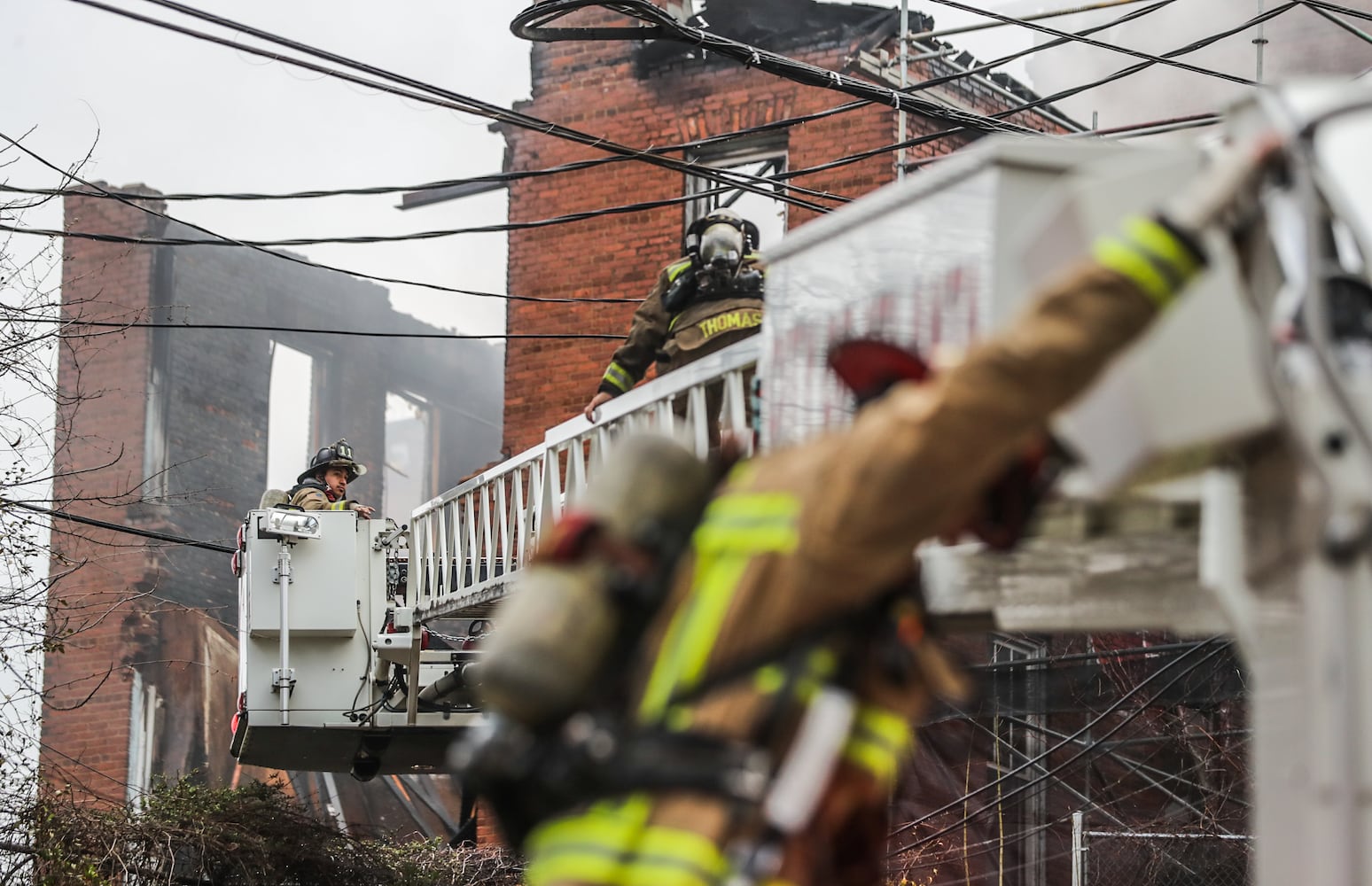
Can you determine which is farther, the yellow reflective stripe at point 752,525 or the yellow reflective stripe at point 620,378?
the yellow reflective stripe at point 620,378

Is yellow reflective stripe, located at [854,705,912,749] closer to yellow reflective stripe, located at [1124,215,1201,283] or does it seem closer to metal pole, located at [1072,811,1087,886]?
yellow reflective stripe, located at [1124,215,1201,283]

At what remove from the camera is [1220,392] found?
2430 mm

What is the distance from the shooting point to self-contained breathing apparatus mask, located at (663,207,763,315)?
6.94 m

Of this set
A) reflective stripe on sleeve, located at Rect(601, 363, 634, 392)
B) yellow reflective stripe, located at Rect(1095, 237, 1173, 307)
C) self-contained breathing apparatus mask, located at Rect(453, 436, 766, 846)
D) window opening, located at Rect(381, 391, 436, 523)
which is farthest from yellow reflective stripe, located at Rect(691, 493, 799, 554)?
window opening, located at Rect(381, 391, 436, 523)

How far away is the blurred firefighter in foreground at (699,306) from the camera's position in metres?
6.98

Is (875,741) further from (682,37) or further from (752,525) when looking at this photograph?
(682,37)

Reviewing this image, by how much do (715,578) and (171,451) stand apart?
1930 centimetres

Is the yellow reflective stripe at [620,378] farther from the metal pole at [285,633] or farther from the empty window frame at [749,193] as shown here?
the empty window frame at [749,193]

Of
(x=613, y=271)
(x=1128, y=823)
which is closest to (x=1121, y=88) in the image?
(x=613, y=271)

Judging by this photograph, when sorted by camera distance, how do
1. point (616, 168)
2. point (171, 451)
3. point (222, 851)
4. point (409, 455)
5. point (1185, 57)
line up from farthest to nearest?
point (409, 455), point (171, 451), point (1185, 57), point (616, 168), point (222, 851)

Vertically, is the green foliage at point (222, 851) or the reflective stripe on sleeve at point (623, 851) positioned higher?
the reflective stripe on sleeve at point (623, 851)

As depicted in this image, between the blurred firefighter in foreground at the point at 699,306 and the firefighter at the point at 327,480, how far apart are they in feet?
13.5

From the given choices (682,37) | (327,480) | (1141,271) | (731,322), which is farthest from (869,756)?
(327,480)

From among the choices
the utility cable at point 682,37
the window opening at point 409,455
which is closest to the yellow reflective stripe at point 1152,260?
the utility cable at point 682,37
